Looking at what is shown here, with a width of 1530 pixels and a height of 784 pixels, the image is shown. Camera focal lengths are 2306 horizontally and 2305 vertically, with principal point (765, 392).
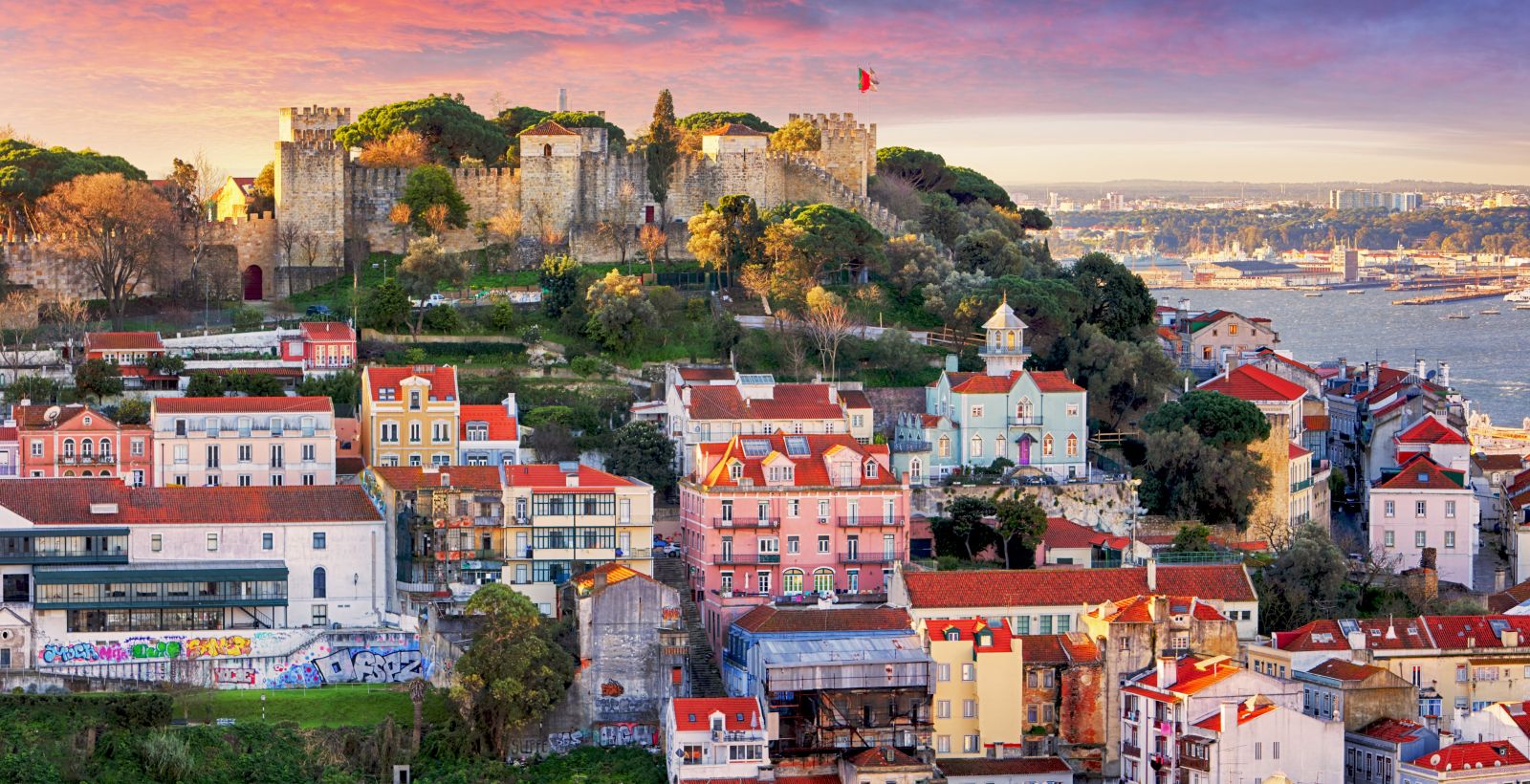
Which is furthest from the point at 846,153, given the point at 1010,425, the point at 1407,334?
the point at 1407,334

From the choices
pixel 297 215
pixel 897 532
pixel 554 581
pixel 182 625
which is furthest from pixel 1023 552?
pixel 297 215

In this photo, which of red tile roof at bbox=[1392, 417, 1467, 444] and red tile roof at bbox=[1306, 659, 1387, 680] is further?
red tile roof at bbox=[1392, 417, 1467, 444]

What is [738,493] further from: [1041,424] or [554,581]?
[1041,424]

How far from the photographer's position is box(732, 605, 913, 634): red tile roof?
41.8 meters

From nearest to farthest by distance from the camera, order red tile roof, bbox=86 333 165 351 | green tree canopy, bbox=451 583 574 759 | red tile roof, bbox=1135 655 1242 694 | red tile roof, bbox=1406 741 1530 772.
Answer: green tree canopy, bbox=451 583 574 759, red tile roof, bbox=1406 741 1530 772, red tile roof, bbox=1135 655 1242 694, red tile roof, bbox=86 333 165 351

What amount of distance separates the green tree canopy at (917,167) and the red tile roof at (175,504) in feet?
113

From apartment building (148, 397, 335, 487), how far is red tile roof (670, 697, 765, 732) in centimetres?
1231

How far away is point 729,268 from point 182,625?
78.5 ft

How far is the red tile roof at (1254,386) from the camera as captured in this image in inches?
2234

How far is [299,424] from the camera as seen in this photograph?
47625 mm

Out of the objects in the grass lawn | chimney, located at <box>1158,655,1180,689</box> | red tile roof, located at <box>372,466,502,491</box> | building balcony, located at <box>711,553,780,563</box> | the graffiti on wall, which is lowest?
the grass lawn

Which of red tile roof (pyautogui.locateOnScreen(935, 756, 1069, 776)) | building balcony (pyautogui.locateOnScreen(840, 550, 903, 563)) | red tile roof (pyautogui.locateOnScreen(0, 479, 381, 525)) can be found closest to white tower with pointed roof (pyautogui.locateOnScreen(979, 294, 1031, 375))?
building balcony (pyautogui.locateOnScreen(840, 550, 903, 563))

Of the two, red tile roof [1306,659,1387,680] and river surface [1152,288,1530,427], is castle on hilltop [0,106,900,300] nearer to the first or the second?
red tile roof [1306,659,1387,680]

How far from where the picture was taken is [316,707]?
130 feet
